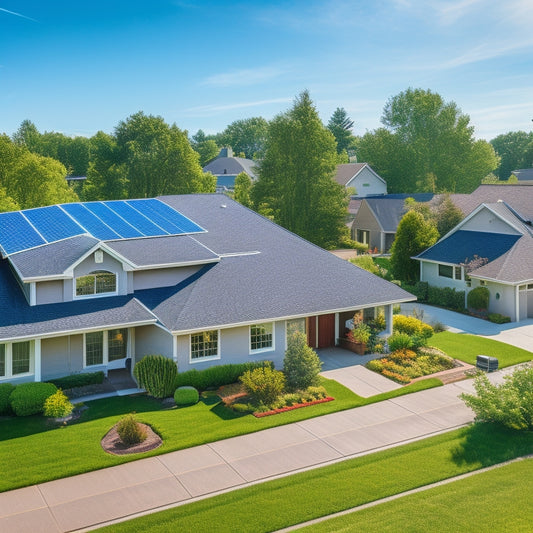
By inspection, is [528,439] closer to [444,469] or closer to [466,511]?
[444,469]

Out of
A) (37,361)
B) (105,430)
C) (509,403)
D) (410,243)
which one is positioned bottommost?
(105,430)

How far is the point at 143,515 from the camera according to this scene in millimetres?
14766

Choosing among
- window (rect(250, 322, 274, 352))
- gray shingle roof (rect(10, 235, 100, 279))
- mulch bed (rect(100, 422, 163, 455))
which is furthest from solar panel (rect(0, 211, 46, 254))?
mulch bed (rect(100, 422, 163, 455))

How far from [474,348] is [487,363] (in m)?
3.22

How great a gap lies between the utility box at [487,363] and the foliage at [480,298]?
381 inches

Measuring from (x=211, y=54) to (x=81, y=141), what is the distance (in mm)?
92050

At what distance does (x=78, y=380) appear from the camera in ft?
76.3

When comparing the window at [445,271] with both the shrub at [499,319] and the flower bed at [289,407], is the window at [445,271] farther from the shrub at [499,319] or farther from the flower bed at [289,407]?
the flower bed at [289,407]

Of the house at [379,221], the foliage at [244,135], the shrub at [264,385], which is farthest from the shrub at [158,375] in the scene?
the foliage at [244,135]

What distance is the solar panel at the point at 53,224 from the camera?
27.3 metres

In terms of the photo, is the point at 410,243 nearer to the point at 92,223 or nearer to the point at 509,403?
the point at 92,223

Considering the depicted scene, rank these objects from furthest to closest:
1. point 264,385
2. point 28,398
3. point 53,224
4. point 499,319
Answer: point 499,319
point 53,224
point 264,385
point 28,398

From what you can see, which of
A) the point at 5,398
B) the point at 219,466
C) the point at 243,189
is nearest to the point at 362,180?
the point at 243,189

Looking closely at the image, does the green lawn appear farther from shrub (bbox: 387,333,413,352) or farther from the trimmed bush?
the trimmed bush
